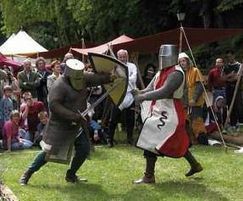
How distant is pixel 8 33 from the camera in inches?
1547

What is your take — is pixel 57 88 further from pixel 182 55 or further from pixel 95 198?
pixel 182 55

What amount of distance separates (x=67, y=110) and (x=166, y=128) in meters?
1.22

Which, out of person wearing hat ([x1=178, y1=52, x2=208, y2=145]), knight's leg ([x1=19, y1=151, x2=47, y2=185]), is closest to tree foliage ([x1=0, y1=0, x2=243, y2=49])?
person wearing hat ([x1=178, y1=52, x2=208, y2=145])

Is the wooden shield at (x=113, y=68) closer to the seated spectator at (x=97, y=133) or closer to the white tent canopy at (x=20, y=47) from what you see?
the seated spectator at (x=97, y=133)

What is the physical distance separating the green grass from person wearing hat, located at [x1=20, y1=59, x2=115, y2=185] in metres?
0.47

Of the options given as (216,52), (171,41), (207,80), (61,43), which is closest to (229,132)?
(207,80)

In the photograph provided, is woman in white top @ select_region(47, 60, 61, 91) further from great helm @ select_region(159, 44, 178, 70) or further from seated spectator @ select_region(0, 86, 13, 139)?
great helm @ select_region(159, 44, 178, 70)

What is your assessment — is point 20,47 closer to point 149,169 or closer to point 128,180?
point 128,180

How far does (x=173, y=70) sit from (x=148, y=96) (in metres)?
0.49

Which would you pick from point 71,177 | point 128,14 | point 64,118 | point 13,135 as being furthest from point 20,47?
point 64,118

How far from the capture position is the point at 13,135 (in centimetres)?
1204

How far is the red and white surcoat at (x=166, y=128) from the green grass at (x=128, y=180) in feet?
1.58

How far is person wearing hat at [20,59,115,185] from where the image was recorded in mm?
7859

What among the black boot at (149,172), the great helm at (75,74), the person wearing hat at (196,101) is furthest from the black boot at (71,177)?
the person wearing hat at (196,101)
